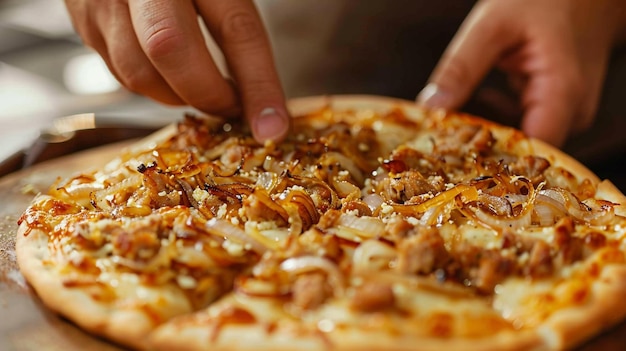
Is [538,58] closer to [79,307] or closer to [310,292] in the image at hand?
[310,292]

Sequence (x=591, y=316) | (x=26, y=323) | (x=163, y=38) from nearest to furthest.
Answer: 1. (x=591, y=316)
2. (x=26, y=323)
3. (x=163, y=38)

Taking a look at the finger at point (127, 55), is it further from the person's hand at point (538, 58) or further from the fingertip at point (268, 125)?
the person's hand at point (538, 58)

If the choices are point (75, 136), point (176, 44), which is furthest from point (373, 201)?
point (75, 136)

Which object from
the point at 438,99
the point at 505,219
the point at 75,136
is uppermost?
the point at 505,219

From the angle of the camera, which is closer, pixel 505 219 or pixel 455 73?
pixel 505 219

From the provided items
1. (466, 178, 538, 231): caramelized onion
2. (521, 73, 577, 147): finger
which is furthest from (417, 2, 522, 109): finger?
(466, 178, 538, 231): caramelized onion

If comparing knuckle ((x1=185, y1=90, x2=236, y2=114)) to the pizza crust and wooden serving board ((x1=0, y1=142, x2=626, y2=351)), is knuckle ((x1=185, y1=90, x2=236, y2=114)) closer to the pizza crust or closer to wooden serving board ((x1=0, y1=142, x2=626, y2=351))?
wooden serving board ((x1=0, y1=142, x2=626, y2=351))

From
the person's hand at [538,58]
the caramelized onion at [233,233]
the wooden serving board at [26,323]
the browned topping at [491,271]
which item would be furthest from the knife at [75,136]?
the browned topping at [491,271]
